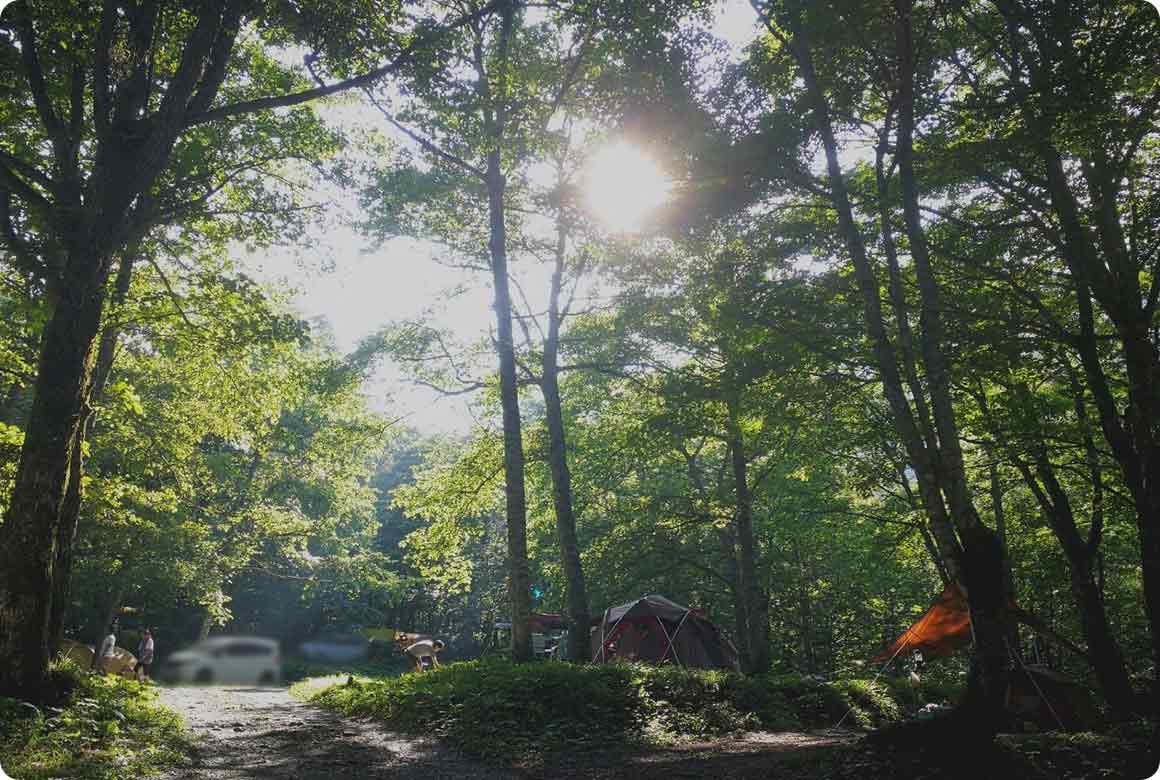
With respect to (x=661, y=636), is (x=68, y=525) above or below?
above

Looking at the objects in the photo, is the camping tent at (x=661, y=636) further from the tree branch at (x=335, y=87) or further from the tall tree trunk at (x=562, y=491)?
the tree branch at (x=335, y=87)

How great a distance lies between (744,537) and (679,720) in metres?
7.93

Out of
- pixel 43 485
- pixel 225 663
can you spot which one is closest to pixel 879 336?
pixel 43 485

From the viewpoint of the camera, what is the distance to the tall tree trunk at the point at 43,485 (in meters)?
6.24

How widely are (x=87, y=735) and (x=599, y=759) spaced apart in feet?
15.7

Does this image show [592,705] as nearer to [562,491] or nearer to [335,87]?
[562,491]

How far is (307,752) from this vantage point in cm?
701

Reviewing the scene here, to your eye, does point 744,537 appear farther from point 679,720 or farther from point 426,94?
point 426,94

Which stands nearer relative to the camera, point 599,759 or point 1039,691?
point 599,759

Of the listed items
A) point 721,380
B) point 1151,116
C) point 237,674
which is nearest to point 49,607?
point 237,674

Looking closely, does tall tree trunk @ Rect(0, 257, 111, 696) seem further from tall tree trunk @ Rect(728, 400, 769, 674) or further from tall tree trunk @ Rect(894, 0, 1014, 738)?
tall tree trunk @ Rect(728, 400, 769, 674)

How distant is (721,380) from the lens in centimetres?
919

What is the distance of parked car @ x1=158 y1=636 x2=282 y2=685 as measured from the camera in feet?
39.8

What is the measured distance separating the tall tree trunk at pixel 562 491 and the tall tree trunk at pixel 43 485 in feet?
26.1
